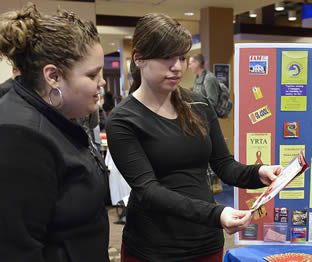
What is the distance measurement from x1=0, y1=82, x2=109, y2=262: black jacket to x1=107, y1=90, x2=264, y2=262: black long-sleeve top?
0.24m

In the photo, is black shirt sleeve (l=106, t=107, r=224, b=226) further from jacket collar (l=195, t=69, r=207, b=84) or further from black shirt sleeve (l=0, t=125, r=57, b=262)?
jacket collar (l=195, t=69, r=207, b=84)

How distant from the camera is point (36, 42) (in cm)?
79

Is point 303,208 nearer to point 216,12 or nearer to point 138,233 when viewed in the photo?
point 138,233

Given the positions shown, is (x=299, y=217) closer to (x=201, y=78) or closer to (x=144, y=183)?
(x=144, y=183)

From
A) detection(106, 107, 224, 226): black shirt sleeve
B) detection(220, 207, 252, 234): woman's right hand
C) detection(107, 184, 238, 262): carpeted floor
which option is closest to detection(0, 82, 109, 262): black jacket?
detection(106, 107, 224, 226): black shirt sleeve

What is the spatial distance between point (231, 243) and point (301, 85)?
2.13 m

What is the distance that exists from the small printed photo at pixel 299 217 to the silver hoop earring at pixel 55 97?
1.27 m

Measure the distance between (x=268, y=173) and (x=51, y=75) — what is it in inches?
34.8

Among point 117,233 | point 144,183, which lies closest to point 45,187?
point 144,183

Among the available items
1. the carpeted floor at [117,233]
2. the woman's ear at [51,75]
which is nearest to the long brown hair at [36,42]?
the woman's ear at [51,75]

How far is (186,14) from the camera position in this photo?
6.88 metres

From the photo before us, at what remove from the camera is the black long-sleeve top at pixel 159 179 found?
3.68ft

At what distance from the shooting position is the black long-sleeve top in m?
1.12

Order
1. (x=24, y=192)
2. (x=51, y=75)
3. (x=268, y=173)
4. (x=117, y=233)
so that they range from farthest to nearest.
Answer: (x=117, y=233)
(x=268, y=173)
(x=51, y=75)
(x=24, y=192)
